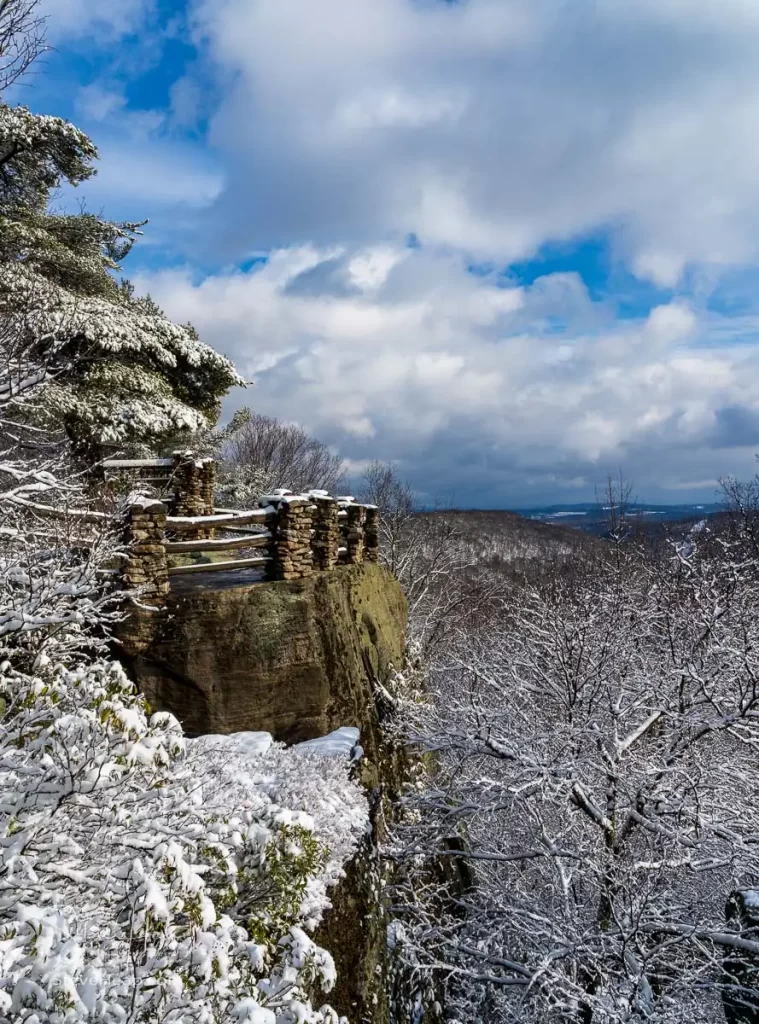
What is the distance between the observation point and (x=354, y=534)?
12352mm

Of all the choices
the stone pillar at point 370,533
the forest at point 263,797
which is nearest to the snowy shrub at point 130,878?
the forest at point 263,797

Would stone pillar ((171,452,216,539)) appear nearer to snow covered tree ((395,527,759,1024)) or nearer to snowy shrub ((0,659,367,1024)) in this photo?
snow covered tree ((395,527,759,1024))

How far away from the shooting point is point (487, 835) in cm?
1484

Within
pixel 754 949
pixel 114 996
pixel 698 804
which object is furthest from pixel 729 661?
pixel 114 996

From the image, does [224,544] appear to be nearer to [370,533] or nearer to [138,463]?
[138,463]

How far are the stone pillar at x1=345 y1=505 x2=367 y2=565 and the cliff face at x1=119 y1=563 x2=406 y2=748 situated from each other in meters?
1.54

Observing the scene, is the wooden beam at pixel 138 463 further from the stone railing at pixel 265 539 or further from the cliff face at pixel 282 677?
the cliff face at pixel 282 677

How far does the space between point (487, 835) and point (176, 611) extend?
10.7 m

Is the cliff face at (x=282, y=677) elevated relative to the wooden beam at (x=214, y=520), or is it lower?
lower

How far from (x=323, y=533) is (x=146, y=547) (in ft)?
10.9

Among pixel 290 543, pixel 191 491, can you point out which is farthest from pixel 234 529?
pixel 191 491

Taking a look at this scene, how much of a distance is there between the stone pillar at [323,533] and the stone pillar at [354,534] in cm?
147

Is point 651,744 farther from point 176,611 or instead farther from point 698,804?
point 176,611

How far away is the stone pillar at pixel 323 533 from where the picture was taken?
10719 millimetres
